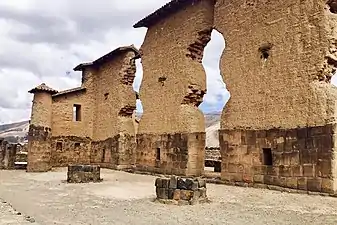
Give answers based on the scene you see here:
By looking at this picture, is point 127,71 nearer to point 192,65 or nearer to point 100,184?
point 192,65

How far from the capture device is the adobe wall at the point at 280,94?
9.78 metres

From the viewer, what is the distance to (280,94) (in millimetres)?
10820

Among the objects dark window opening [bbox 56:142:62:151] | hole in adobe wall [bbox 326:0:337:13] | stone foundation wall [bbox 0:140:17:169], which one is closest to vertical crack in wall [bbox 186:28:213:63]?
hole in adobe wall [bbox 326:0:337:13]

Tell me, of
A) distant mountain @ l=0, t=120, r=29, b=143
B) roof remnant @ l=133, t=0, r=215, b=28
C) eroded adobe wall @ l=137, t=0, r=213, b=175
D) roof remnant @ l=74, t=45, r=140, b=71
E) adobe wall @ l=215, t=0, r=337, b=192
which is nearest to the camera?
adobe wall @ l=215, t=0, r=337, b=192

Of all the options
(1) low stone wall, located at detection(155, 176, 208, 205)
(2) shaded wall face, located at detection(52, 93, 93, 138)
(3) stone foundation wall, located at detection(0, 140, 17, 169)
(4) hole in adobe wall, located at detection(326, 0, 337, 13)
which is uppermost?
(4) hole in adobe wall, located at detection(326, 0, 337, 13)

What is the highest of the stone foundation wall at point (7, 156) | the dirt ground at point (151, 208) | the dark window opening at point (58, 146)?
the dark window opening at point (58, 146)

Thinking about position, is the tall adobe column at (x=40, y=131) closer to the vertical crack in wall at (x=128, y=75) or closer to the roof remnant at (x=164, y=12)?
the vertical crack in wall at (x=128, y=75)

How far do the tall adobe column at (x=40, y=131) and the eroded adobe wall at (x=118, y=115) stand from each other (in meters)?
2.95

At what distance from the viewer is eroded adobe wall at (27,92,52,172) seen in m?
19.7

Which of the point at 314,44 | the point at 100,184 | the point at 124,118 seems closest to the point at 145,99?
the point at 124,118

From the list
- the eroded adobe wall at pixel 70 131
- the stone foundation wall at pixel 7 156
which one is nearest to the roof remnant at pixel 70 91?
the eroded adobe wall at pixel 70 131

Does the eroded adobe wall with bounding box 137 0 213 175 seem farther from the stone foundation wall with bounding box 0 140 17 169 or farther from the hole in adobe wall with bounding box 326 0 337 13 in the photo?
the stone foundation wall with bounding box 0 140 17 169

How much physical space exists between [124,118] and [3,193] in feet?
31.8

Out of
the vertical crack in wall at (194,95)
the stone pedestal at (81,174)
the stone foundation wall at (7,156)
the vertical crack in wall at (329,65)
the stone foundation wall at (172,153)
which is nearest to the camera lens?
the vertical crack in wall at (329,65)
